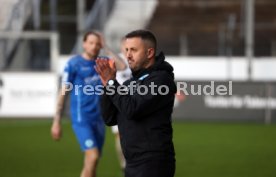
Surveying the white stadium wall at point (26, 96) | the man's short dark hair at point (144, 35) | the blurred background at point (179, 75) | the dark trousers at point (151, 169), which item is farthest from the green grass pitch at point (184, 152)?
the man's short dark hair at point (144, 35)

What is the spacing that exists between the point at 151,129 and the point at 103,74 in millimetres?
581

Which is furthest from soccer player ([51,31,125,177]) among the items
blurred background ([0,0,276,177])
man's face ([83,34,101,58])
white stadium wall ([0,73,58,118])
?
white stadium wall ([0,73,58,118])

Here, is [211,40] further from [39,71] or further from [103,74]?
[103,74]

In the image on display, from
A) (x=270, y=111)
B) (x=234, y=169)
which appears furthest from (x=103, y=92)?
(x=270, y=111)

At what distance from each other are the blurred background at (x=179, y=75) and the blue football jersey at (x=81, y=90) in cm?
242

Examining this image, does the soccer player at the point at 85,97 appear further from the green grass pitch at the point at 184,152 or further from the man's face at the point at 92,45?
the green grass pitch at the point at 184,152

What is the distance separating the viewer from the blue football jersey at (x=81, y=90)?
889cm

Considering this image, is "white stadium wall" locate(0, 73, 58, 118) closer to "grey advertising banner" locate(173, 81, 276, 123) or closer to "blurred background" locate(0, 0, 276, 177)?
"blurred background" locate(0, 0, 276, 177)

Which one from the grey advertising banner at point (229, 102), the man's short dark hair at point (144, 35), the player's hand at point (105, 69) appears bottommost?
the grey advertising banner at point (229, 102)

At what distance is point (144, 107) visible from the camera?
522 centimetres

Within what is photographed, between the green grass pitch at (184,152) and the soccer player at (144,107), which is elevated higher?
the soccer player at (144,107)

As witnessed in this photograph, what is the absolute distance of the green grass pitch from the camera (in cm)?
1144

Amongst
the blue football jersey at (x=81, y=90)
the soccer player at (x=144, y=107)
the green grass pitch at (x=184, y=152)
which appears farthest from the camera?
the green grass pitch at (x=184, y=152)

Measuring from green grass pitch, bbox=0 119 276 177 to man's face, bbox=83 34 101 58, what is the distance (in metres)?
2.63
